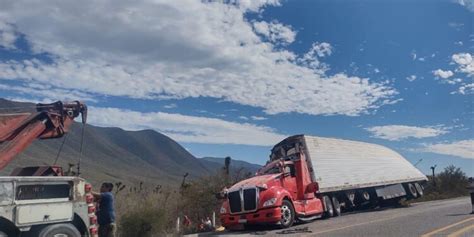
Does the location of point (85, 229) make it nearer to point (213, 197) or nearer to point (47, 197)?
point (47, 197)

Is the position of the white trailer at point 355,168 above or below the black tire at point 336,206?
above

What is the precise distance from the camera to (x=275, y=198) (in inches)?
690

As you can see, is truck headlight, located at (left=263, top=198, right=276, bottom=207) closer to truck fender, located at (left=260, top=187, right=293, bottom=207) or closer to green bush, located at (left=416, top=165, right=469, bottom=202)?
truck fender, located at (left=260, top=187, right=293, bottom=207)

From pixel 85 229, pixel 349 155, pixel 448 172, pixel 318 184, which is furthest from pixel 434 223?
pixel 448 172

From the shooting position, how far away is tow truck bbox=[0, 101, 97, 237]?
9.59 meters

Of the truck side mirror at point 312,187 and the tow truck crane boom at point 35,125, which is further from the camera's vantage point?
the truck side mirror at point 312,187

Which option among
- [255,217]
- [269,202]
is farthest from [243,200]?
[269,202]

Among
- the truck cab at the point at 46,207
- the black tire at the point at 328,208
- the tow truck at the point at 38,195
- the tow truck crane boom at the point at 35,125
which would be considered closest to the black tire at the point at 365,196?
the black tire at the point at 328,208

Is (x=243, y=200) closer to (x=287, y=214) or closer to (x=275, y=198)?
(x=275, y=198)

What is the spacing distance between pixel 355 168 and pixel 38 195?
55.4 ft

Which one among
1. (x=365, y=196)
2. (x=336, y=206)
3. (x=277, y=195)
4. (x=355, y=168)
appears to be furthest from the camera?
(x=365, y=196)

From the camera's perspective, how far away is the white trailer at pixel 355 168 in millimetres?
21078

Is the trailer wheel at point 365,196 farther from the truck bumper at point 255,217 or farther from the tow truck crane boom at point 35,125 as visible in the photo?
the tow truck crane boom at point 35,125

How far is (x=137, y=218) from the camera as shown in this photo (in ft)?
50.4
